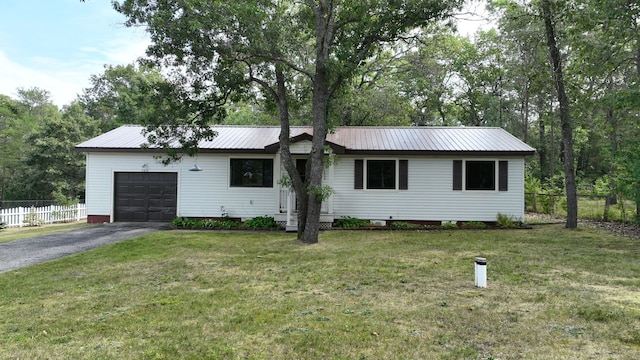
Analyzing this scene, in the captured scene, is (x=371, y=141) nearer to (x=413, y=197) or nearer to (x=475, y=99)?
(x=413, y=197)

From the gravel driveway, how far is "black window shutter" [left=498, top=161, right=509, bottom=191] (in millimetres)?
11328

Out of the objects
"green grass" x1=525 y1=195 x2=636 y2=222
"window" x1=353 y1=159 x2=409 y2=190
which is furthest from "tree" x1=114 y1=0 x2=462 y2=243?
"green grass" x1=525 y1=195 x2=636 y2=222

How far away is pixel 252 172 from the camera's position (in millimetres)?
12852

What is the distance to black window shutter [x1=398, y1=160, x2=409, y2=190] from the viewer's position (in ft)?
41.2

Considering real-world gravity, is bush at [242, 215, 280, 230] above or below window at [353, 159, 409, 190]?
below

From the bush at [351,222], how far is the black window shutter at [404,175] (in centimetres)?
173

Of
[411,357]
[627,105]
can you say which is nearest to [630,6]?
[627,105]

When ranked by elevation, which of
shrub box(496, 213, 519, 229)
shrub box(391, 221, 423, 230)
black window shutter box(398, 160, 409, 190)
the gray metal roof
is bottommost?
shrub box(391, 221, 423, 230)

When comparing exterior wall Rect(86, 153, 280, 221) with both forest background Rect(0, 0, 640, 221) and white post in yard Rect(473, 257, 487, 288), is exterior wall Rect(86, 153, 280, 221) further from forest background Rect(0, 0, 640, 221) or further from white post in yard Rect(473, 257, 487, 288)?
white post in yard Rect(473, 257, 487, 288)

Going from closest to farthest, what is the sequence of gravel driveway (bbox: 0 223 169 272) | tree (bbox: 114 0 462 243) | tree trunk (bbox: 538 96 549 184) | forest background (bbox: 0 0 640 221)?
gravel driveway (bbox: 0 223 169 272) → tree (bbox: 114 0 462 243) → forest background (bbox: 0 0 640 221) → tree trunk (bbox: 538 96 549 184)

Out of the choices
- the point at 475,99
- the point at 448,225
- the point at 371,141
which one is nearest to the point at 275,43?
the point at 371,141

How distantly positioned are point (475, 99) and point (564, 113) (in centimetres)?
1596

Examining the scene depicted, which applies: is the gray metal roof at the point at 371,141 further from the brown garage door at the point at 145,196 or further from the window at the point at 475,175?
the brown garage door at the point at 145,196

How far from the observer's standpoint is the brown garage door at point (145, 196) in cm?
1317
